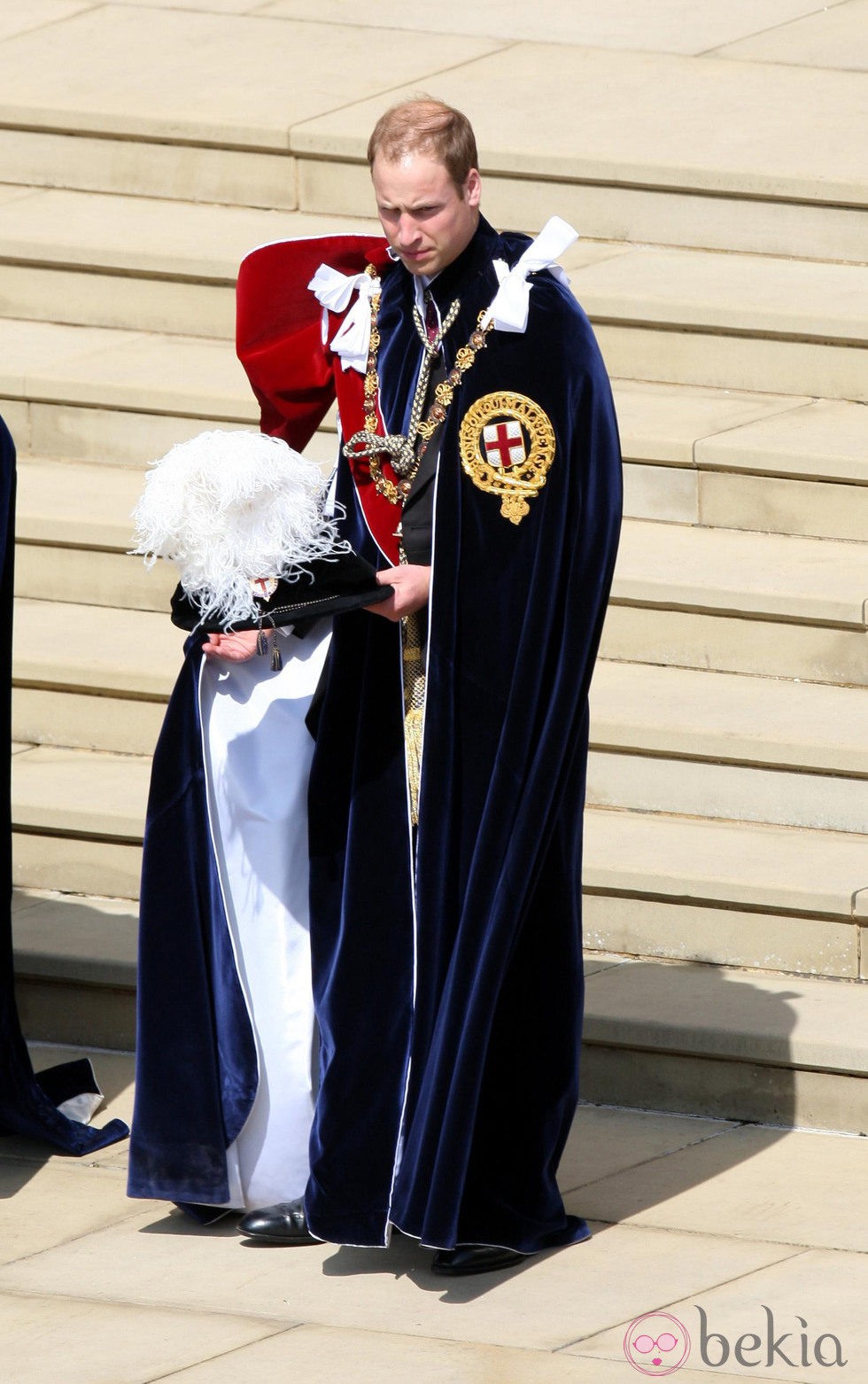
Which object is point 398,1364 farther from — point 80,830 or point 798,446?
point 798,446

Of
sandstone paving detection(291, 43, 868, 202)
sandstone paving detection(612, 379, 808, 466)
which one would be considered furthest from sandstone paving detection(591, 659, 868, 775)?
sandstone paving detection(291, 43, 868, 202)

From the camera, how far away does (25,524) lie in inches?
286

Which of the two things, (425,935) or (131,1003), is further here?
(131,1003)

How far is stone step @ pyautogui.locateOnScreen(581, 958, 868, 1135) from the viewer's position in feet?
16.9

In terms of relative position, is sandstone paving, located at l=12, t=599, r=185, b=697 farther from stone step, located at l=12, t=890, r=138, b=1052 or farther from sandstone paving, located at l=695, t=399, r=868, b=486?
sandstone paving, located at l=695, t=399, r=868, b=486

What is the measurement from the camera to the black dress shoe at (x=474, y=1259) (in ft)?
14.5

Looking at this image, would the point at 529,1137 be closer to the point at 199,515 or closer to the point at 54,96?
the point at 199,515

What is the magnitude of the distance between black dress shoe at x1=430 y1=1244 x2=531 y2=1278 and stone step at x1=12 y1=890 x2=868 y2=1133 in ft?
3.17

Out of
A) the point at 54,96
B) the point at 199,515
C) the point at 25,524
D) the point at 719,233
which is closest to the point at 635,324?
the point at 719,233

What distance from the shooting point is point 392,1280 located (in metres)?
4.42

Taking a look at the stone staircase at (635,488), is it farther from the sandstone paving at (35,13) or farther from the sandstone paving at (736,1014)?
the sandstone paving at (35,13)

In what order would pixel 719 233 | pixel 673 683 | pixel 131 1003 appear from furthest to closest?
pixel 719 233 → pixel 673 683 → pixel 131 1003

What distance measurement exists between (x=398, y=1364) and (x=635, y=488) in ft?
12.1

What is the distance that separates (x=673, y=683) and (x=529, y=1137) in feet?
7.58
